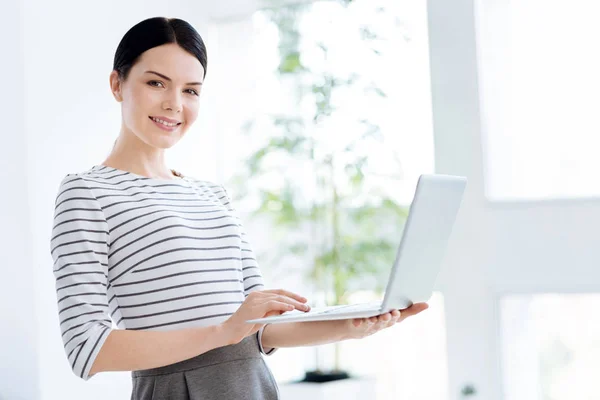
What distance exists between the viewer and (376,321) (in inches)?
52.5

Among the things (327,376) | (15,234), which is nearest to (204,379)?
(15,234)

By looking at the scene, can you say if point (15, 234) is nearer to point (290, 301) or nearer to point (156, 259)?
point (156, 259)

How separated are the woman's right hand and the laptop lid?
153mm

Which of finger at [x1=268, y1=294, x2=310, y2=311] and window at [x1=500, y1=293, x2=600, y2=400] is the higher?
finger at [x1=268, y1=294, x2=310, y2=311]

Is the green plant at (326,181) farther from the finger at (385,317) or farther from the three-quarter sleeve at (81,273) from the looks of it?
the three-quarter sleeve at (81,273)

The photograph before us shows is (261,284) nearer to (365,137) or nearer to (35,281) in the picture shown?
(35,281)

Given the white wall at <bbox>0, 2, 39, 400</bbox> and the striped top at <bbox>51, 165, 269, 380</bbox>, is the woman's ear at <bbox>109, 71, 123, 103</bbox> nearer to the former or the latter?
the striped top at <bbox>51, 165, 269, 380</bbox>

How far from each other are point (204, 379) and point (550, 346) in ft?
5.05

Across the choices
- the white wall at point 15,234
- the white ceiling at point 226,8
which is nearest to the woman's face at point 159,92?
the white wall at point 15,234

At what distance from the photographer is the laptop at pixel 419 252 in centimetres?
114

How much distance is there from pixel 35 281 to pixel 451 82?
1458 mm

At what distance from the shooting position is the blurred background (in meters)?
2.34

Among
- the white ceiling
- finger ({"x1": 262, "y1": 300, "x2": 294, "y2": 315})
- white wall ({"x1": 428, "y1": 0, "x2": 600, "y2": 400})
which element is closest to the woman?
finger ({"x1": 262, "y1": 300, "x2": 294, "y2": 315})

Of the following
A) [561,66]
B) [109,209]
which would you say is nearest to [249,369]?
[109,209]
